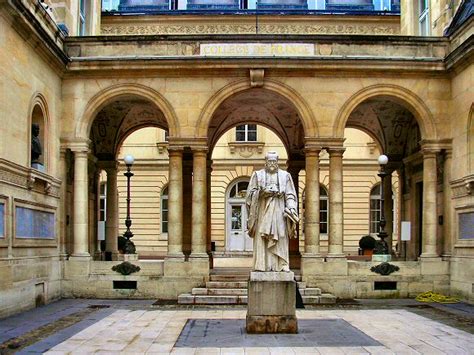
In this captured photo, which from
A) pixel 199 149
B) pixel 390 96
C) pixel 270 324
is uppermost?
pixel 390 96

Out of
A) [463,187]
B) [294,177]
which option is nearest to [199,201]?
[294,177]

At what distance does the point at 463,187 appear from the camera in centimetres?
1823

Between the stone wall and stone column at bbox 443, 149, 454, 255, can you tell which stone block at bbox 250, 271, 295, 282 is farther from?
stone column at bbox 443, 149, 454, 255

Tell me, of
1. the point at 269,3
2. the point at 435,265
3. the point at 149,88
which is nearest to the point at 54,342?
Result: the point at 149,88

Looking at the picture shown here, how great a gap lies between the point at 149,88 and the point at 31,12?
439 centimetres

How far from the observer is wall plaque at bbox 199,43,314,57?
63.2 ft

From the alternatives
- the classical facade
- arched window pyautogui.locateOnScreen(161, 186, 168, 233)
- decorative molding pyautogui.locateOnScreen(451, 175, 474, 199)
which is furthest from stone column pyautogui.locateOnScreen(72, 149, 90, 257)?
arched window pyautogui.locateOnScreen(161, 186, 168, 233)

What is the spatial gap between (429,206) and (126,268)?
27.1ft

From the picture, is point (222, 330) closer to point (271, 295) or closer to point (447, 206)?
point (271, 295)

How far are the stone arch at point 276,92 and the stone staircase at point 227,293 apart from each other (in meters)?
3.94

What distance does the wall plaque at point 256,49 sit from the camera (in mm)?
19266

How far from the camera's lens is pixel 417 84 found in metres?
19.5

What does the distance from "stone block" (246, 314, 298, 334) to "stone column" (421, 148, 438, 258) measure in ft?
26.6

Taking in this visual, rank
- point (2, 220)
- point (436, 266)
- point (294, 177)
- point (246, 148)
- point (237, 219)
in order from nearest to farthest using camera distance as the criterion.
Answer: point (2, 220)
point (436, 266)
point (294, 177)
point (246, 148)
point (237, 219)
